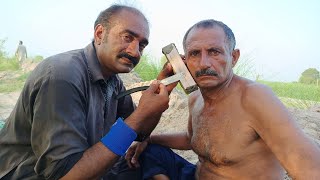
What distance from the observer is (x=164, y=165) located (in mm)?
2711

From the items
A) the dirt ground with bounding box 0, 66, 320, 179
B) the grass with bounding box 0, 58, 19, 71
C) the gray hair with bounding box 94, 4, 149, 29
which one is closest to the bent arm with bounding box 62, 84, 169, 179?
the gray hair with bounding box 94, 4, 149, 29

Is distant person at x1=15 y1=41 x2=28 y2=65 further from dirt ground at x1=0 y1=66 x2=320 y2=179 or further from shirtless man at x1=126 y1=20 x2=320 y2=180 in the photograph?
shirtless man at x1=126 y1=20 x2=320 y2=180

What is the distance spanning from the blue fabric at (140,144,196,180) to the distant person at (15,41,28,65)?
17658mm

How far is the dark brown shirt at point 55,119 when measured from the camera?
6.28ft

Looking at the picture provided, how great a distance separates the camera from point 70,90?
199 centimetres

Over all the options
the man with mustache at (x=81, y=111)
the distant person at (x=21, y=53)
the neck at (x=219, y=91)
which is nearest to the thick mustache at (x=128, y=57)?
the man with mustache at (x=81, y=111)

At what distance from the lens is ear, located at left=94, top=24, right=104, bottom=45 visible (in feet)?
8.04

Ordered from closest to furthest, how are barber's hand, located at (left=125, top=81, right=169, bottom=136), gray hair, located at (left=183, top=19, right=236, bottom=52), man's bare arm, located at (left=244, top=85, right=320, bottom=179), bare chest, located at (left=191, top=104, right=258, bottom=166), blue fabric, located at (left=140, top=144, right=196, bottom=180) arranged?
man's bare arm, located at (left=244, top=85, right=320, bottom=179) < barber's hand, located at (left=125, top=81, right=169, bottom=136) < bare chest, located at (left=191, top=104, right=258, bottom=166) < gray hair, located at (left=183, top=19, right=236, bottom=52) < blue fabric, located at (left=140, top=144, right=196, bottom=180)

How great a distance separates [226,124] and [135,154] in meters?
0.83

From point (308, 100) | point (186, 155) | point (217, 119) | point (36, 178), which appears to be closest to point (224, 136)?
point (217, 119)

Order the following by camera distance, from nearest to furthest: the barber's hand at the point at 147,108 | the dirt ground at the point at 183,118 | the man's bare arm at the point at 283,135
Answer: the man's bare arm at the point at 283,135
the barber's hand at the point at 147,108
the dirt ground at the point at 183,118

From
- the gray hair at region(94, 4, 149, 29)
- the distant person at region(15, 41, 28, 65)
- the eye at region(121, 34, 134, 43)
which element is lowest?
the distant person at region(15, 41, 28, 65)

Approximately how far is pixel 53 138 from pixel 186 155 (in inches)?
104

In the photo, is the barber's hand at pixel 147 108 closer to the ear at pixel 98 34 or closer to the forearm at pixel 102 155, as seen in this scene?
the forearm at pixel 102 155
